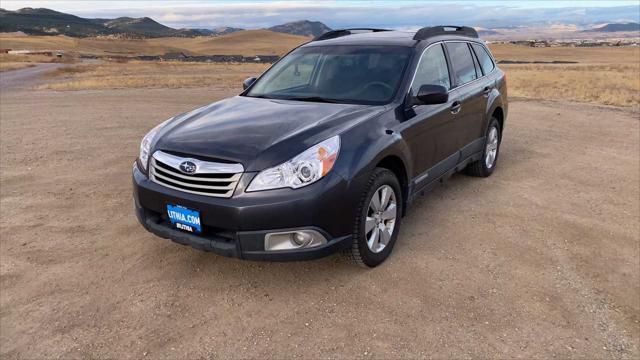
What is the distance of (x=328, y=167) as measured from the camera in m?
3.32

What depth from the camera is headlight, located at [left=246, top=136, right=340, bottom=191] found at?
3246 mm

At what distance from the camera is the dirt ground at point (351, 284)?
3057 mm

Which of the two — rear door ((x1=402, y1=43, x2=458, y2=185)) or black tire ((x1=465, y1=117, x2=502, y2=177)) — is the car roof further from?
black tire ((x1=465, y1=117, x2=502, y2=177))

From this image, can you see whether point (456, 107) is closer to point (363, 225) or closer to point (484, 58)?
point (484, 58)

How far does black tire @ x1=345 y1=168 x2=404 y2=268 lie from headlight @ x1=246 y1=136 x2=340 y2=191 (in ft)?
1.36

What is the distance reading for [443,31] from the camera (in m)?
5.44

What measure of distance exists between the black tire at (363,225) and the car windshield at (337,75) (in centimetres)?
77

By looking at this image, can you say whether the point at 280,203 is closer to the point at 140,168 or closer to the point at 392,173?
the point at 392,173

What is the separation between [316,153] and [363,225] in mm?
649

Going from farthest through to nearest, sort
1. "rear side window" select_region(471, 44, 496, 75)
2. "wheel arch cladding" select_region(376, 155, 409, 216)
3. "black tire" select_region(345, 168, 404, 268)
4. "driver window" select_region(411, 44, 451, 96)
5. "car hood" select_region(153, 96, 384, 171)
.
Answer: "rear side window" select_region(471, 44, 496, 75), "driver window" select_region(411, 44, 451, 96), "wheel arch cladding" select_region(376, 155, 409, 216), "black tire" select_region(345, 168, 404, 268), "car hood" select_region(153, 96, 384, 171)

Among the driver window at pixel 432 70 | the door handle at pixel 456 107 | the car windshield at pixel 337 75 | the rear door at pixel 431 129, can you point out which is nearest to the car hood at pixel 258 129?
the car windshield at pixel 337 75

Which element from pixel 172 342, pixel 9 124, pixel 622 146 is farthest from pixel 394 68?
pixel 9 124

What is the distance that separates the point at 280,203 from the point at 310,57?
2.38 meters

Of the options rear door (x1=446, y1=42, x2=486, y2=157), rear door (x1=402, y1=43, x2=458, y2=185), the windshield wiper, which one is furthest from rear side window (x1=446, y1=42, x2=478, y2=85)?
the windshield wiper
